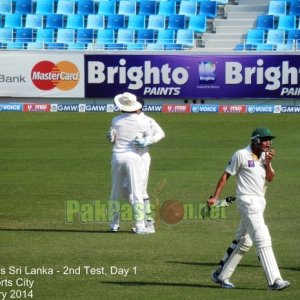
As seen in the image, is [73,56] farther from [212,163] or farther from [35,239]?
[35,239]

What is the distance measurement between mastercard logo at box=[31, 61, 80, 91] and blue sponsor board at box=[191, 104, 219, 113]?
4.35m

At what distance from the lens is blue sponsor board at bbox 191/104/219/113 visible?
3788 centimetres

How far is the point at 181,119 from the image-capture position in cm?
3509

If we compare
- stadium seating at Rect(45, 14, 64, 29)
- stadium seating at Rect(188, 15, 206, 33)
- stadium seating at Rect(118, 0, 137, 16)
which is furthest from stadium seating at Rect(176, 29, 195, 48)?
stadium seating at Rect(45, 14, 64, 29)

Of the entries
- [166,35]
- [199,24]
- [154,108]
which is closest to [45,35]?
[166,35]

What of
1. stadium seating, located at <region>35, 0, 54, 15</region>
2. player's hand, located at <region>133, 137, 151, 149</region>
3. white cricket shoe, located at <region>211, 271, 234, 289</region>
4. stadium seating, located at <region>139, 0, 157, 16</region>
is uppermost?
stadium seating, located at <region>35, 0, 54, 15</region>

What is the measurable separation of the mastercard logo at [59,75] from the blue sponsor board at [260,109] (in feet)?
20.6

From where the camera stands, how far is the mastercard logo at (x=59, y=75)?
38.7m

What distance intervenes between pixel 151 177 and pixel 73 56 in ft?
55.9

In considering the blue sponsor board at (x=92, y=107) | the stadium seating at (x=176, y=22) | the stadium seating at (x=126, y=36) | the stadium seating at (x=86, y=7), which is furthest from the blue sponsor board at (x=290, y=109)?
the stadium seating at (x=86, y=7)

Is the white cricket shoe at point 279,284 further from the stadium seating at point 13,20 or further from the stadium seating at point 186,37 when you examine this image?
the stadium seating at point 13,20

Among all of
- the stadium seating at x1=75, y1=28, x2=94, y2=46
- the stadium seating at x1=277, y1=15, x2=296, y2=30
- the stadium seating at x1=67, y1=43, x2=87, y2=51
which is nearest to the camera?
the stadium seating at x1=67, y1=43, x2=87, y2=51

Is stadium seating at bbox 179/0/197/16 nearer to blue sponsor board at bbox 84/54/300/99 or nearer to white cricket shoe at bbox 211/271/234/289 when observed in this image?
blue sponsor board at bbox 84/54/300/99

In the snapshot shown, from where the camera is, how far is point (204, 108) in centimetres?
3800
